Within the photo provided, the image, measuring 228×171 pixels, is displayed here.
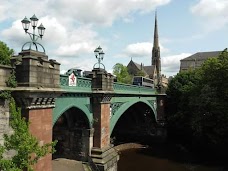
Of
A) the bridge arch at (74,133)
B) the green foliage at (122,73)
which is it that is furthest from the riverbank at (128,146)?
the green foliage at (122,73)

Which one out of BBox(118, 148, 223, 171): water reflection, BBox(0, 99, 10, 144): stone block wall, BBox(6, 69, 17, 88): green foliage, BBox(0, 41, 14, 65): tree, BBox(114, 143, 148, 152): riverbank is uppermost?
BBox(0, 41, 14, 65): tree

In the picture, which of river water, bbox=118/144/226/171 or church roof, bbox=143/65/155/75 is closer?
river water, bbox=118/144/226/171

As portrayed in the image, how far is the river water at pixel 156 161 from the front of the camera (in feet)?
95.8

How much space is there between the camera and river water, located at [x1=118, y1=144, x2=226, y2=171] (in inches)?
1150

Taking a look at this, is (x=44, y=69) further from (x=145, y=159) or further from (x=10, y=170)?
(x=145, y=159)

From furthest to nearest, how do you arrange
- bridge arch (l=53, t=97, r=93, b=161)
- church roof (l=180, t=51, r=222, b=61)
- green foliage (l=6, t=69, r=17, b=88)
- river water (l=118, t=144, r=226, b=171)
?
1. church roof (l=180, t=51, r=222, b=61)
2. river water (l=118, t=144, r=226, b=171)
3. bridge arch (l=53, t=97, r=93, b=161)
4. green foliage (l=6, t=69, r=17, b=88)

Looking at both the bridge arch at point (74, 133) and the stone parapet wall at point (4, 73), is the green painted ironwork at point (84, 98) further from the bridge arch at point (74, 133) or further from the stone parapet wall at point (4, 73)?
the stone parapet wall at point (4, 73)

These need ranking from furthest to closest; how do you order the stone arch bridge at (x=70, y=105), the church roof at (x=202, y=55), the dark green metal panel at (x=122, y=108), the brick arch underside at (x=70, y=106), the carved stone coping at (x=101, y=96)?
the church roof at (x=202, y=55)
the dark green metal panel at (x=122, y=108)
the carved stone coping at (x=101, y=96)
the brick arch underside at (x=70, y=106)
the stone arch bridge at (x=70, y=105)

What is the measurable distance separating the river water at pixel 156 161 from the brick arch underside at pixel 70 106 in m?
11.7

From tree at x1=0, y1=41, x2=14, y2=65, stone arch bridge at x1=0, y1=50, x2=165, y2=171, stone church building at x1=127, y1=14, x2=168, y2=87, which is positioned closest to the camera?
stone arch bridge at x1=0, y1=50, x2=165, y2=171

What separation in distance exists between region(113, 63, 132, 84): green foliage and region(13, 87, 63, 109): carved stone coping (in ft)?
195

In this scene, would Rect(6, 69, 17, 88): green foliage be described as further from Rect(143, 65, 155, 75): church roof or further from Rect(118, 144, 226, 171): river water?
Rect(143, 65, 155, 75): church roof

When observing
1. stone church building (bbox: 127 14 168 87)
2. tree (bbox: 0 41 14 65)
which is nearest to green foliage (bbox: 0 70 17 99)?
tree (bbox: 0 41 14 65)

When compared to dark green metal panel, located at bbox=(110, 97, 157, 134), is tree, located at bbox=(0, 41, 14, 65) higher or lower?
higher
